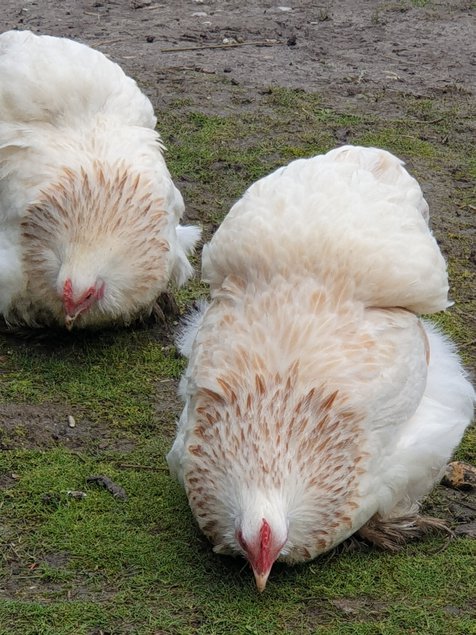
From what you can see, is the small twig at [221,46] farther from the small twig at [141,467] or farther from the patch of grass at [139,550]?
the small twig at [141,467]

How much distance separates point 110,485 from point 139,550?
45 cm

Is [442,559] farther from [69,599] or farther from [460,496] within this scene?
[69,599]

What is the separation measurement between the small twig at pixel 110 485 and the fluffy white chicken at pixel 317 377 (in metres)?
0.34

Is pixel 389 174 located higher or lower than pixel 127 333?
higher

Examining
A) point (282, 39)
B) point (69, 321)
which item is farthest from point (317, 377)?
point (282, 39)

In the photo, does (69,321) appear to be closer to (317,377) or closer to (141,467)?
(141,467)

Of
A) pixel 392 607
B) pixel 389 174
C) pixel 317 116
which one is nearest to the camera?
pixel 392 607

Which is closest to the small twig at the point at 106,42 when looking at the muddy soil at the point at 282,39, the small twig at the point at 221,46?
the muddy soil at the point at 282,39

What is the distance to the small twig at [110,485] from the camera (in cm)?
420

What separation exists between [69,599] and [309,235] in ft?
5.36

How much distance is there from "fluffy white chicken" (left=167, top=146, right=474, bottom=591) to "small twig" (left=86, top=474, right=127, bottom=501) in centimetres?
34

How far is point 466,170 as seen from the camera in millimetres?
7145

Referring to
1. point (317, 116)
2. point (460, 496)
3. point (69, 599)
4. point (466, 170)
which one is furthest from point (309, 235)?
point (317, 116)

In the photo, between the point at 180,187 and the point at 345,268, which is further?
the point at 180,187
